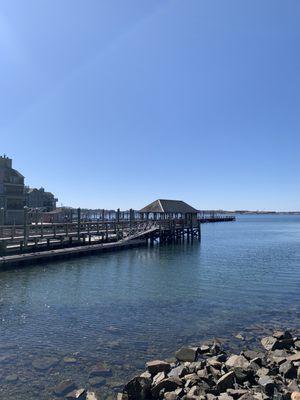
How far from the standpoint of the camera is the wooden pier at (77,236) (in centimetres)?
2739

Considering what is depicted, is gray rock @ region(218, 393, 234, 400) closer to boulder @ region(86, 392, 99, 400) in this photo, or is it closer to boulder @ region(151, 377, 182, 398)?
boulder @ region(151, 377, 182, 398)

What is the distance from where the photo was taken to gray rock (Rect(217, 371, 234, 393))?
8.00m

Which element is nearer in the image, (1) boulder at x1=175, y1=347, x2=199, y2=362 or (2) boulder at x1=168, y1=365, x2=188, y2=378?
(2) boulder at x1=168, y1=365, x2=188, y2=378

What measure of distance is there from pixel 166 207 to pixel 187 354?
3997 cm

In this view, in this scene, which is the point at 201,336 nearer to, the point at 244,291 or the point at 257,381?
the point at 257,381

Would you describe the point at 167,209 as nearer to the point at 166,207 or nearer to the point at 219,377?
the point at 166,207

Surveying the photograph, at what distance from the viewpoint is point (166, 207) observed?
50.0m

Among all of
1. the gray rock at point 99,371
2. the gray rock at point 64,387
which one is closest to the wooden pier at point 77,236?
the gray rock at point 99,371

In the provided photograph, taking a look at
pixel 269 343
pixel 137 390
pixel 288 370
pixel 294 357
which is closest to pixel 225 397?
pixel 137 390

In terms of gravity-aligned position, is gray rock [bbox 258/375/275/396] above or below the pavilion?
below

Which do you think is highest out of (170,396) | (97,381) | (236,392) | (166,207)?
(166,207)

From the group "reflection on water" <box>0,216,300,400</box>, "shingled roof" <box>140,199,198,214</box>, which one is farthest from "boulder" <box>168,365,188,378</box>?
"shingled roof" <box>140,199,198,214</box>

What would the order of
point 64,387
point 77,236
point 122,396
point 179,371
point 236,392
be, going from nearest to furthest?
point 236,392
point 122,396
point 64,387
point 179,371
point 77,236

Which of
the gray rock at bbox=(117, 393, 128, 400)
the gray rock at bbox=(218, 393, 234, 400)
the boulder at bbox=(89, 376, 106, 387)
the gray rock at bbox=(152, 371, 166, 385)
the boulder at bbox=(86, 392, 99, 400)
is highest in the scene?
the gray rock at bbox=(218, 393, 234, 400)
